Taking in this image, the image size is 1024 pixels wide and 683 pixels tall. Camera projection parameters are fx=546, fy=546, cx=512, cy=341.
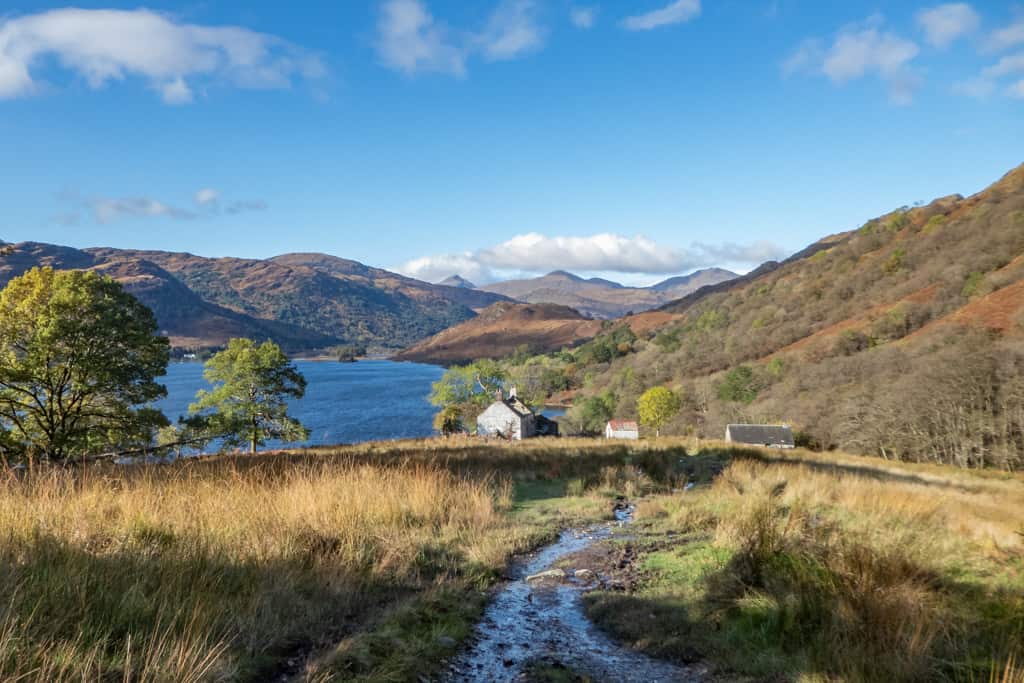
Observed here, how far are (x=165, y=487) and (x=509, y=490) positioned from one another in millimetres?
6441

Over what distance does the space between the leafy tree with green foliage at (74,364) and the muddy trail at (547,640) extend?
56.2 ft

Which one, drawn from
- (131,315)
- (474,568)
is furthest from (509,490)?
(131,315)

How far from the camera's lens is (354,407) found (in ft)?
414

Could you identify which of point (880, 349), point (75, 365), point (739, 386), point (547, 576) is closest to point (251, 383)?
point (75, 365)

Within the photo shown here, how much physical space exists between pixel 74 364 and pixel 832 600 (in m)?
21.7

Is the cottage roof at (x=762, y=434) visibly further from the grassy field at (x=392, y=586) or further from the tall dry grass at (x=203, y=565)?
the tall dry grass at (x=203, y=565)

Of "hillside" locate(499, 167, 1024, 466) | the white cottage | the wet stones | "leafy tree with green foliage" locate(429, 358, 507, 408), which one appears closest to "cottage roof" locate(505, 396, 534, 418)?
the white cottage

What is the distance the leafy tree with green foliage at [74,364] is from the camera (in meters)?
17.2

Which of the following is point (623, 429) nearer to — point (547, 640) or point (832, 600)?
point (832, 600)

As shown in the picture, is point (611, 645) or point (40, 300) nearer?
point (611, 645)

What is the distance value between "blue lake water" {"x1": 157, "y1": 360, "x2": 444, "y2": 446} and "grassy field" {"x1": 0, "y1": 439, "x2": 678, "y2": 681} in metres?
54.7

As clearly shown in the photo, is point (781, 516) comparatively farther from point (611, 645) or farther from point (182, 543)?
point (182, 543)

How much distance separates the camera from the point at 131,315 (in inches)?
763

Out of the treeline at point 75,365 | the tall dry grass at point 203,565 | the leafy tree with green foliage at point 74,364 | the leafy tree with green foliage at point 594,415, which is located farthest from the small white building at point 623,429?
the tall dry grass at point 203,565
